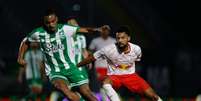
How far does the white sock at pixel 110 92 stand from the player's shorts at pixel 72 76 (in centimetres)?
68

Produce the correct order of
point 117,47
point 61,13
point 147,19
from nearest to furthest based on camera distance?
point 117,47
point 61,13
point 147,19

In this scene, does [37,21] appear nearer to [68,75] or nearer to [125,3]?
[125,3]

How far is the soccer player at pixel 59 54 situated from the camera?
470 inches

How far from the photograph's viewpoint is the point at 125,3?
17312 mm

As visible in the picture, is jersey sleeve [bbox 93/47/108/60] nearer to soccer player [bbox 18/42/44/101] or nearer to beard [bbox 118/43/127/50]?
beard [bbox 118/43/127/50]

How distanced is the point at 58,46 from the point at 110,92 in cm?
106

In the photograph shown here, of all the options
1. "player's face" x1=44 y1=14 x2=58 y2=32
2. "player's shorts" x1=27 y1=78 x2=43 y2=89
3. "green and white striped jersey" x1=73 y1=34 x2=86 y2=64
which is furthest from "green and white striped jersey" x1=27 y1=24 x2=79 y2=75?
"player's shorts" x1=27 y1=78 x2=43 y2=89

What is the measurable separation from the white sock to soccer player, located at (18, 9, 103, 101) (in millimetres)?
473

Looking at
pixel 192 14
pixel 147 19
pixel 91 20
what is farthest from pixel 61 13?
pixel 192 14

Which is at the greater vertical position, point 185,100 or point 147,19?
point 147,19

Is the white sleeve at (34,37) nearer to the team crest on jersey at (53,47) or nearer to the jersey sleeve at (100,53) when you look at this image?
the team crest on jersey at (53,47)

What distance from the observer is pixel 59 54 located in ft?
39.8

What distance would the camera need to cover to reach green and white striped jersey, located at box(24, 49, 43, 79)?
16.1m

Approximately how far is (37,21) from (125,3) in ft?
5.87
